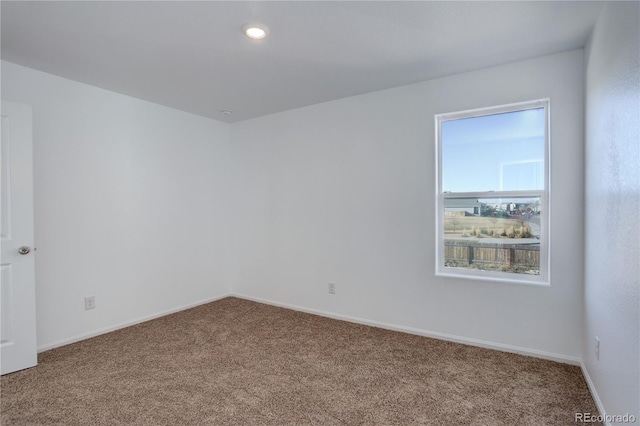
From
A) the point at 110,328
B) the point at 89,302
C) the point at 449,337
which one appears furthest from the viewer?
the point at 110,328

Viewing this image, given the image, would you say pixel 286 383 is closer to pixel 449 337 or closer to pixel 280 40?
pixel 449 337

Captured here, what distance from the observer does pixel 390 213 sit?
3.47 metres

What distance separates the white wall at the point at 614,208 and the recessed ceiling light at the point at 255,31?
2010 mm

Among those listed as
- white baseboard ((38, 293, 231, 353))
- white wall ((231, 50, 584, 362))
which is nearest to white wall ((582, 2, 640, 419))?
white wall ((231, 50, 584, 362))

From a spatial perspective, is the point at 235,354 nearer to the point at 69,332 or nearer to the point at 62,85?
the point at 69,332

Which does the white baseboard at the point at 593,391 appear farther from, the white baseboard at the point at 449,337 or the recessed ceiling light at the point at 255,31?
the recessed ceiling light at the point at 255,31

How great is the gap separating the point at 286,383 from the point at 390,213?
6.24 feet

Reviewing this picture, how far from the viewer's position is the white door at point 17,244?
8.38ft

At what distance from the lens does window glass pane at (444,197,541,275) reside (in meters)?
2.88

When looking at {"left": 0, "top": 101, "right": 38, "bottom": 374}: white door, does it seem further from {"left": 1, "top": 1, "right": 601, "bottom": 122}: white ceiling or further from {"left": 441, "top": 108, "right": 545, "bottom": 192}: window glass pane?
{"left": 441, "top": 108, "right": 545, "bottom": 192}: window glass pane

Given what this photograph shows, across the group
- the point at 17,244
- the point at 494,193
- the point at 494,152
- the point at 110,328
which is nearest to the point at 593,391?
the point at 494,193

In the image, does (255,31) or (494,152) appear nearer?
(255,31)

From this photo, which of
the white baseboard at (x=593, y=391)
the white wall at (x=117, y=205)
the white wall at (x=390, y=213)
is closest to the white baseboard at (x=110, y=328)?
the white wall at (x=117, y=205)

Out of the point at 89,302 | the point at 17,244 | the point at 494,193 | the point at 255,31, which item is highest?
the point at 255,31
